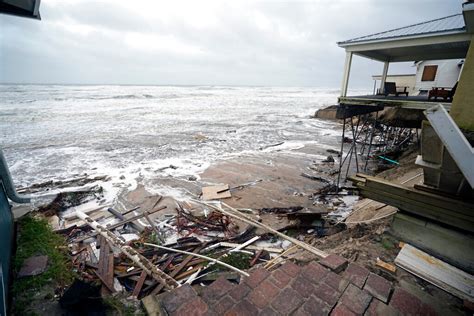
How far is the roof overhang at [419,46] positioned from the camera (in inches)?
266

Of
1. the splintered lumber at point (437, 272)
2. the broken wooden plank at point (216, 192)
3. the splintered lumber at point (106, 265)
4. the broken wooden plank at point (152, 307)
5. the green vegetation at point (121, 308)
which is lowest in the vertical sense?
the splintered lumber at point (106, 265)

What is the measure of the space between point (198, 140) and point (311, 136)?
9850 millimetres

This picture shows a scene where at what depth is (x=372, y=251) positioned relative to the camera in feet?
12.9

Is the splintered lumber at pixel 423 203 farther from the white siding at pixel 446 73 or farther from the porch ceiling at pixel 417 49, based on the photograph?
the white siding at pixel 446 73

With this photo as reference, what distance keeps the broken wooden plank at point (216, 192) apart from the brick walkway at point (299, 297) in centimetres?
589

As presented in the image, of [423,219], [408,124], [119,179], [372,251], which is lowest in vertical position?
[119,179]

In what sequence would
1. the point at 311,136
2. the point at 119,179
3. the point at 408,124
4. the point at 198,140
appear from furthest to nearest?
1. the point at 311,136
2. the point at 198,140
3. the point at 408,124
4. the point at 119,179

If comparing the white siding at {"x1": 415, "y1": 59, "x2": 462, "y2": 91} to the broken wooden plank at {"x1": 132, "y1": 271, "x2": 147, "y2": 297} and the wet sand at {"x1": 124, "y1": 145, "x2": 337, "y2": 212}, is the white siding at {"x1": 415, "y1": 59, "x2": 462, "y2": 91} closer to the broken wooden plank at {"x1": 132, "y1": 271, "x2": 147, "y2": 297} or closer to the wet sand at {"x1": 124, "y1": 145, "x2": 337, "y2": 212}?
the wet sand at {"x1": 124, "y1": 145, "x2": 337, "y2": 212}

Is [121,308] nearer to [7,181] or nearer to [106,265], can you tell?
[106,265]

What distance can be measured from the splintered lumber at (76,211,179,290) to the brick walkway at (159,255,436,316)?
165cm

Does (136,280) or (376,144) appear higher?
(376,144)

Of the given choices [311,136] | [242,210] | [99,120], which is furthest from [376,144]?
[99,120]

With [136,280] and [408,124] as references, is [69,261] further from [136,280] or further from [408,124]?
[408,124]

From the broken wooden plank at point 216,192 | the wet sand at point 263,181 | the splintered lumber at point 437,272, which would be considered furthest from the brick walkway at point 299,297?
the broken wooden plank at point 216,192
